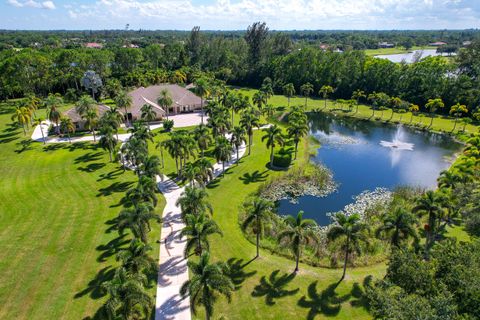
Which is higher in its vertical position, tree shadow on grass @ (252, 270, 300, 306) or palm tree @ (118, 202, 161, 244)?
palm tree @ (118, 202, 161, 244)

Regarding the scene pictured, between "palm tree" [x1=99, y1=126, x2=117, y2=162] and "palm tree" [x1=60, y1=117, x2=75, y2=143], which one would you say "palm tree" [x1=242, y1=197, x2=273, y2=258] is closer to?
"palm tree" [x1=99, y1=126, x2=117, y2=162]

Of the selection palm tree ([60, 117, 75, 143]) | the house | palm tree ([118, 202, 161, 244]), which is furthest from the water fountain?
palm tree ([60, 117, 75, 143])

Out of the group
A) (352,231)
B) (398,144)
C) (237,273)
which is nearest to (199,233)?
(237,273)

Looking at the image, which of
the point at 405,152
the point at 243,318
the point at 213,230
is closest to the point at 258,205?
the point at 213,230

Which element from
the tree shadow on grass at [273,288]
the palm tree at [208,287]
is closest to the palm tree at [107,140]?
the tree shadow on grass at [273,288]

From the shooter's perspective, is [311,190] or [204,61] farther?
Answer: [204,61]

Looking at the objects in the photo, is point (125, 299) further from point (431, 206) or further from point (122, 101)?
point (122, 101)

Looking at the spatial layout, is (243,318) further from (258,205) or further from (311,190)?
(311,190)
